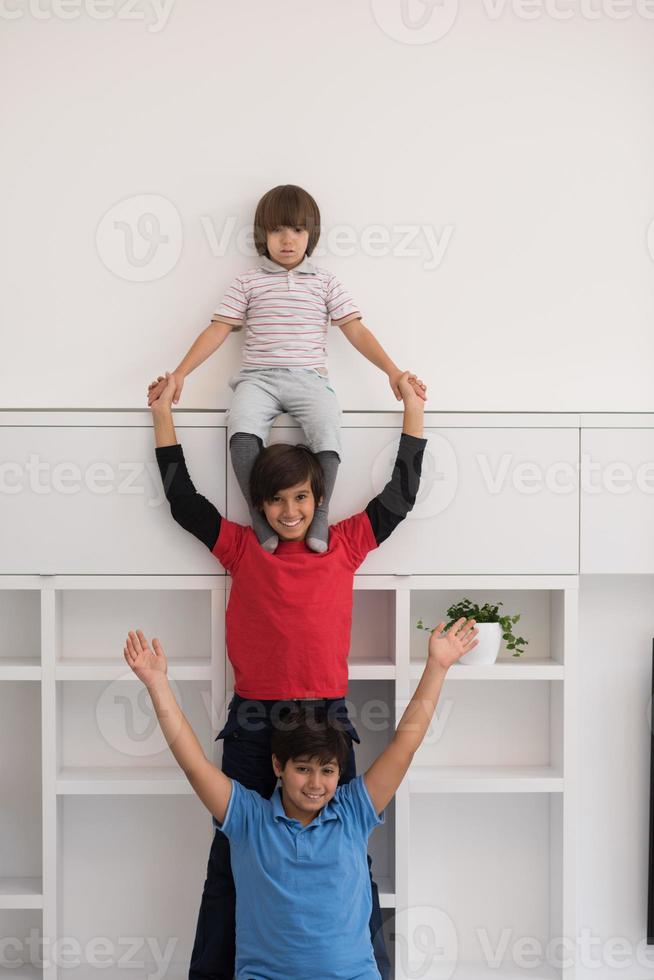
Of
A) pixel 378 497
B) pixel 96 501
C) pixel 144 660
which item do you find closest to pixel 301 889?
pixel 144 660

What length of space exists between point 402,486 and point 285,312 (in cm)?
46

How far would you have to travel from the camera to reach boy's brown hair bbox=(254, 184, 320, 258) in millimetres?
1896

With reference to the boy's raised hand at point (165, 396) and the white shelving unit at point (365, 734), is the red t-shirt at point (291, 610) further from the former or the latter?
the boy's raised hand at point (165, 396)

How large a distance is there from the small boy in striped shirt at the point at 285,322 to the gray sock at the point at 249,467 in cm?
6

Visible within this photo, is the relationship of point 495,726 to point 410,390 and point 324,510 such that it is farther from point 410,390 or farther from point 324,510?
point 410,390

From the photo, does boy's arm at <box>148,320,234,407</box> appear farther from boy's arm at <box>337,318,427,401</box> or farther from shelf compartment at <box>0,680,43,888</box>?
shelf compartment at <box>0,680,43,888</box>

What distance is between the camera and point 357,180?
203 cm

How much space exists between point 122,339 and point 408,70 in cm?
89

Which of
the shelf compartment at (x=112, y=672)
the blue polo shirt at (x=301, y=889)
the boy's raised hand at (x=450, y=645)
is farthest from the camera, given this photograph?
the shelf compartment at (x=112, y=672)

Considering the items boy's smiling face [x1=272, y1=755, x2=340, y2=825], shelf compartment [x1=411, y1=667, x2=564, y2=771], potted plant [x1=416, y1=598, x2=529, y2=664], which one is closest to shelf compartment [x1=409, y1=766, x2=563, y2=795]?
shelf compartment [x1=411, y1=667, x2=564, y2=771]

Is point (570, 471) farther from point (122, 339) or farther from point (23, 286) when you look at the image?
point (23, 286)

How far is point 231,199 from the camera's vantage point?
202cm

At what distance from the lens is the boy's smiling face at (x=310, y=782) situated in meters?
1.54

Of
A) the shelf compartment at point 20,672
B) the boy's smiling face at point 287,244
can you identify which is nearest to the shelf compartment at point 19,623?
the shelf compartment at point 20,672
